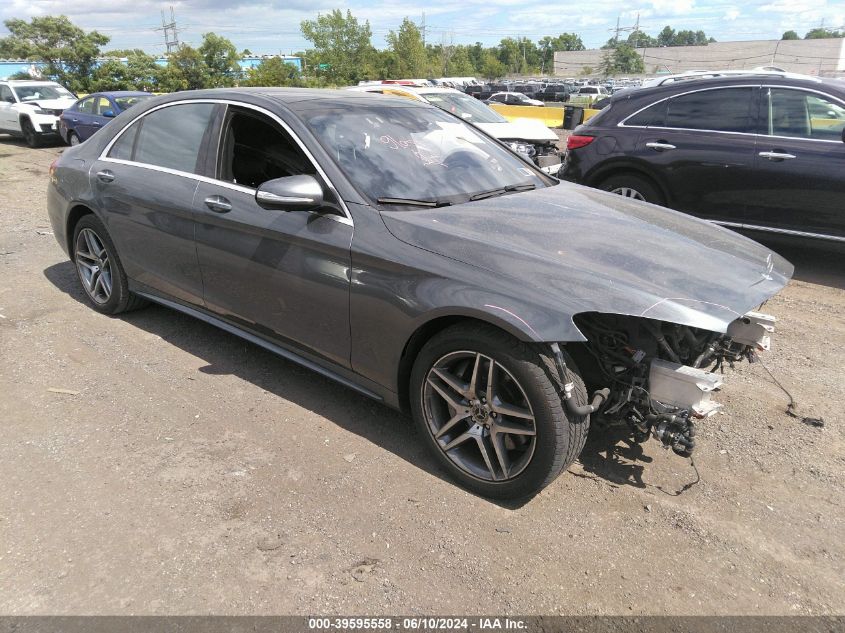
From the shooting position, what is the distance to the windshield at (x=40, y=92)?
17.5m

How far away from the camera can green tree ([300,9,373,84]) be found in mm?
49531

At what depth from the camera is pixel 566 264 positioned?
268cm

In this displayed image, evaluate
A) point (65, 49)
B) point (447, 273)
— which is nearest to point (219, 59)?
point (65, 49)

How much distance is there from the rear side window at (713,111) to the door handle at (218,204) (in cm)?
481

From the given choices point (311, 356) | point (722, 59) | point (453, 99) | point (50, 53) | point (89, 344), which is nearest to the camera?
point (311, 356)

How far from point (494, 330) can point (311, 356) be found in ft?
3.95

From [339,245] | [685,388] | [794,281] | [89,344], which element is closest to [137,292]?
[89,344]

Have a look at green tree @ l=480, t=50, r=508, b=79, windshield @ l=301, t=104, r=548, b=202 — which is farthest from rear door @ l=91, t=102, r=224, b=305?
green tree @ l=480, t=50, r=508, b=79

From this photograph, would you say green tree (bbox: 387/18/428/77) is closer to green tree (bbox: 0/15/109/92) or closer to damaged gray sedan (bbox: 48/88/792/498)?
green tree (bbox: 0/15/109/92)

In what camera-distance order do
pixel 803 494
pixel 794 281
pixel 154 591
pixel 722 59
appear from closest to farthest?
pixel 154 591
pixel 803 494
pixel 794 281
pixel 722 59

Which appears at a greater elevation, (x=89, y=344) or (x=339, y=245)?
(x=339, y=245)

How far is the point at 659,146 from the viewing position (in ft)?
20.9

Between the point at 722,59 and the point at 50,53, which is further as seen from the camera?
the point at 722,59

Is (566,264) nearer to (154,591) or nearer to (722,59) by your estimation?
(154,591)
